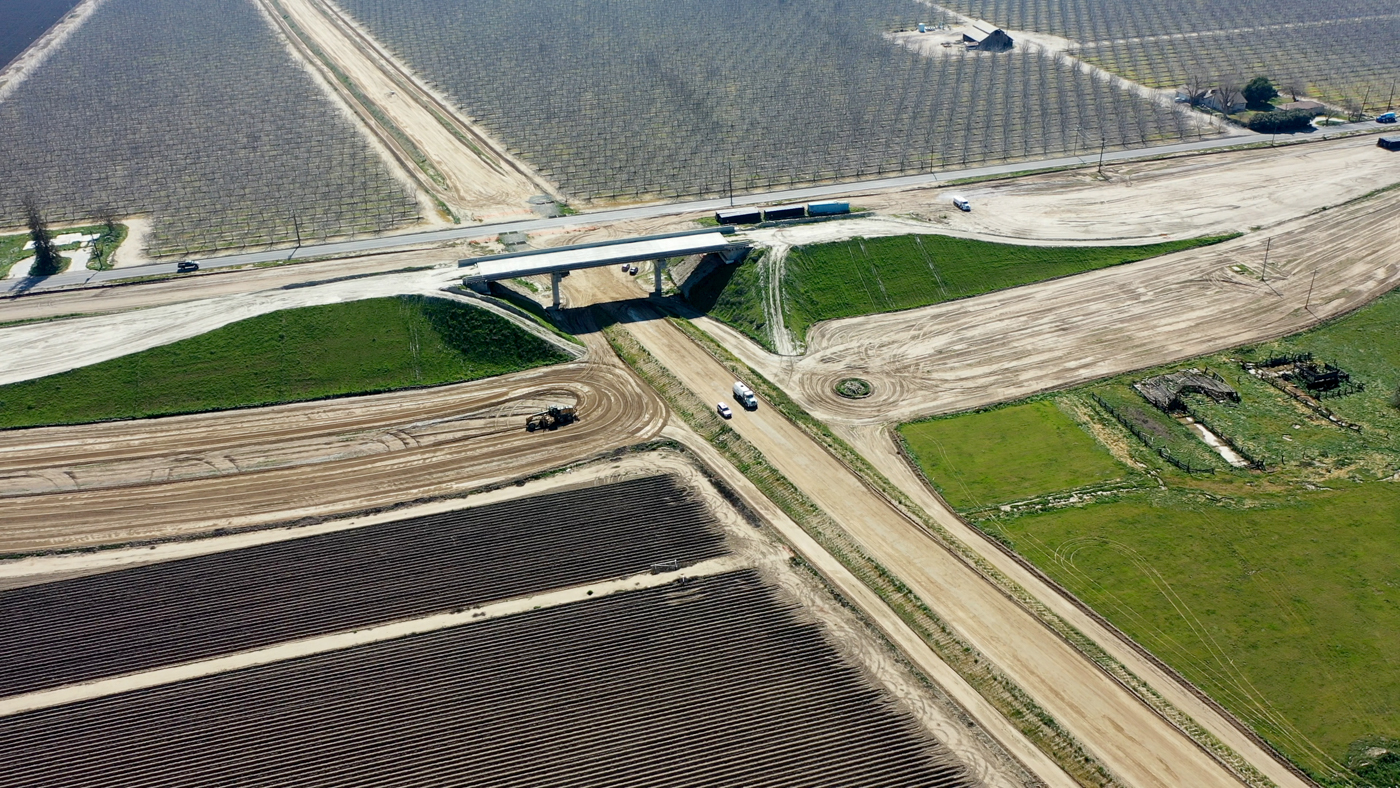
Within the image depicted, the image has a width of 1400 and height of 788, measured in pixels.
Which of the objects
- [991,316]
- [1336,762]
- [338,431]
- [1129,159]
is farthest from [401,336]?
[1129,159]

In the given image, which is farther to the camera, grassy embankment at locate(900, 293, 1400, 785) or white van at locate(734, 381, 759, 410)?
white van at locate(734, 381, 759, 410)

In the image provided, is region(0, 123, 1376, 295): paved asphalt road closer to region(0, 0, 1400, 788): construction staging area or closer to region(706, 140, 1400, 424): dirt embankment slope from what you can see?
region(0, 0, 1400, 788): construction staging area

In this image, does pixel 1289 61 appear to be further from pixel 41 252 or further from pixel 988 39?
pixel 41 252

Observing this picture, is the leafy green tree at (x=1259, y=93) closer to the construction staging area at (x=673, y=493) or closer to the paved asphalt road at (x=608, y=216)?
the paved asphalt road at (x=608, y=216)

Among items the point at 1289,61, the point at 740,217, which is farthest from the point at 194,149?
the point at 1289,61

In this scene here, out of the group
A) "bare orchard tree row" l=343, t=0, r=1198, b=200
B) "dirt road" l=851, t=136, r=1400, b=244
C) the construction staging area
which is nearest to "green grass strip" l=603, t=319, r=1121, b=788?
the construction staging area

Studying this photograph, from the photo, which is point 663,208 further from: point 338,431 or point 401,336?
point 338,431
